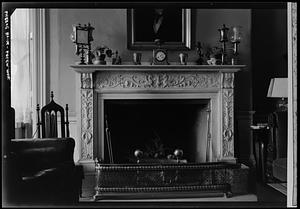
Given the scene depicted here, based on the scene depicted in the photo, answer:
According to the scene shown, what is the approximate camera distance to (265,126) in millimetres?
2213

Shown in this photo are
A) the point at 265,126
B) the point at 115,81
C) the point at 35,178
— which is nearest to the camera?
the point at 35,178

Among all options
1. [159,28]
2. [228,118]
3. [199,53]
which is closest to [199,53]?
[199,53]

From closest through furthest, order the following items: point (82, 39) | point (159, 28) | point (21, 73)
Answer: point (21, 73), point (82, 39), point (159, 28)

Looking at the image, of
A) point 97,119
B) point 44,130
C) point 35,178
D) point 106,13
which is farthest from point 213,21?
point 35,178

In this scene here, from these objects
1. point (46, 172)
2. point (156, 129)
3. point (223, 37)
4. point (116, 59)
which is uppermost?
point (223, 37)

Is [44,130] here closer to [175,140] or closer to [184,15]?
[175,140]

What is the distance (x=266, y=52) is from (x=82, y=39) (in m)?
0.96

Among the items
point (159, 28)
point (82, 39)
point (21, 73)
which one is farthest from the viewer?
point (159, 28)

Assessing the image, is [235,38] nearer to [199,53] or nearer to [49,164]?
[199,53]

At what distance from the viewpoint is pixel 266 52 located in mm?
2242

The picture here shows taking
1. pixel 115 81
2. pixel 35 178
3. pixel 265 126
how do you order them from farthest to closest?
pixel 115 81 → pixel 265 126 → pixel 35 178

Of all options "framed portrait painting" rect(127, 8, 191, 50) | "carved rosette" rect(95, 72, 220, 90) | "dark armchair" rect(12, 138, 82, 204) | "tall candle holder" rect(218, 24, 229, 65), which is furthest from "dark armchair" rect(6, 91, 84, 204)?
"tall candle holder" rect(218, 24, 229, 65)

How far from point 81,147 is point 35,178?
0.27 m

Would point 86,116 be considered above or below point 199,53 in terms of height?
below
